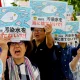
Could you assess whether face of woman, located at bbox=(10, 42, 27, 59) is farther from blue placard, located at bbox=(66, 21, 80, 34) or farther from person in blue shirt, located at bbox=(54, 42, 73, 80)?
blue placard, located at bbox=(66, 21, 80, 34)

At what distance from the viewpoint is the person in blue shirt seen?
3.41 metres

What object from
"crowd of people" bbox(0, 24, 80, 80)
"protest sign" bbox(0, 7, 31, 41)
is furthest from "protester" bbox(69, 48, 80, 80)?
"protest sign" bbox(0, 7, 31, 41)

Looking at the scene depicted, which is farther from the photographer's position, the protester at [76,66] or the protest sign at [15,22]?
the protester at [76,66]

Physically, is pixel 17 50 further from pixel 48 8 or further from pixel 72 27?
pixel 72 27

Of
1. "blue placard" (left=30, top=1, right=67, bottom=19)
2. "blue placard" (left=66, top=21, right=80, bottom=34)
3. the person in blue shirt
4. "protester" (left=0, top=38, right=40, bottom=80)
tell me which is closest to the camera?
"protester" (left=0, top=38, right=40, bottom=80)

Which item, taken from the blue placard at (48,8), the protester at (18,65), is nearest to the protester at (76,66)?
the blue placard at (48,8)

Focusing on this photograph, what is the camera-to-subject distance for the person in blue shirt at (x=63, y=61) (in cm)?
341

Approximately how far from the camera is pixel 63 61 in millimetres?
3543

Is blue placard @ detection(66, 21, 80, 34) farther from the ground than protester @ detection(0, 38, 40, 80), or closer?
farther from the ground

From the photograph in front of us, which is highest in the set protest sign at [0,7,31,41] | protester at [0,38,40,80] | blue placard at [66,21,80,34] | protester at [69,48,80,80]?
protest sign at [0,7,31,41]

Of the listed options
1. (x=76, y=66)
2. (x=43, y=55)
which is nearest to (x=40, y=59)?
(x=43, y=55)

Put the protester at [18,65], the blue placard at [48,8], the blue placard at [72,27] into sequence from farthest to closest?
1. the blue placard at [72,27]
2. the blue placard at [48,8]
3. the protester at [18,65]

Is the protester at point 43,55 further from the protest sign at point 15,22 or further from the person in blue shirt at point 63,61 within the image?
the protest sign at point 15,22

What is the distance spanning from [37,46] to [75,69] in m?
0.57
